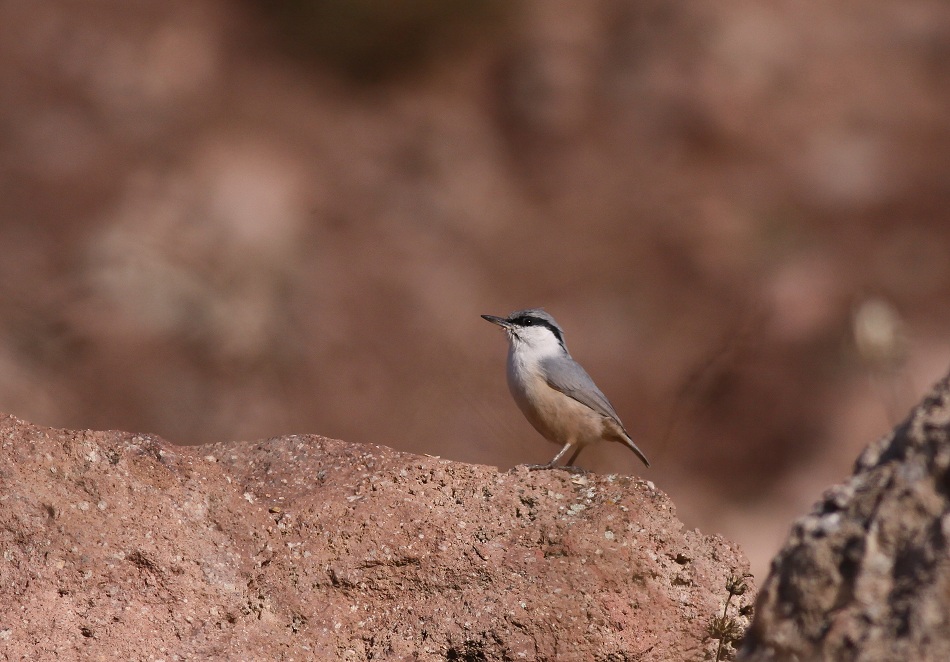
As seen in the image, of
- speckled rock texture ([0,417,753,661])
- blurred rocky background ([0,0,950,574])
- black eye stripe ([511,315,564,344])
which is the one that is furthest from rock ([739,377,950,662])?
blurred rocky background ([0,0,950,574])

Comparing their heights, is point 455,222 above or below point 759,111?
below

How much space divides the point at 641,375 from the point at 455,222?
11.1 ft

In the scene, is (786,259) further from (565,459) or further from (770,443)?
(565,459)

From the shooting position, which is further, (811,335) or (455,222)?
(455,222)

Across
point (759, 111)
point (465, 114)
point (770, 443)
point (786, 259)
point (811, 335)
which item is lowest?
point (770, 443)

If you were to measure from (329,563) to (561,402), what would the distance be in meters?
2.76

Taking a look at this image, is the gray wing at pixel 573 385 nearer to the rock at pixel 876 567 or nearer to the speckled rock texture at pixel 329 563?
the speckled rock texture at pixel 329 563

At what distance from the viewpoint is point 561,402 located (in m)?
6.68

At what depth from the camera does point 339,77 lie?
1702 centimetres

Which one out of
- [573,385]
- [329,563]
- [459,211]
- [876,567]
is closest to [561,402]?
[573,385]

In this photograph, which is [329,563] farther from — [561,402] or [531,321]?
[531,321]

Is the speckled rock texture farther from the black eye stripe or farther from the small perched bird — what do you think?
the black eye stripe

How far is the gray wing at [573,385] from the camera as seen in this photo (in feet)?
22.1

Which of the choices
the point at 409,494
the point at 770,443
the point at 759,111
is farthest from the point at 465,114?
the point at 409,494
